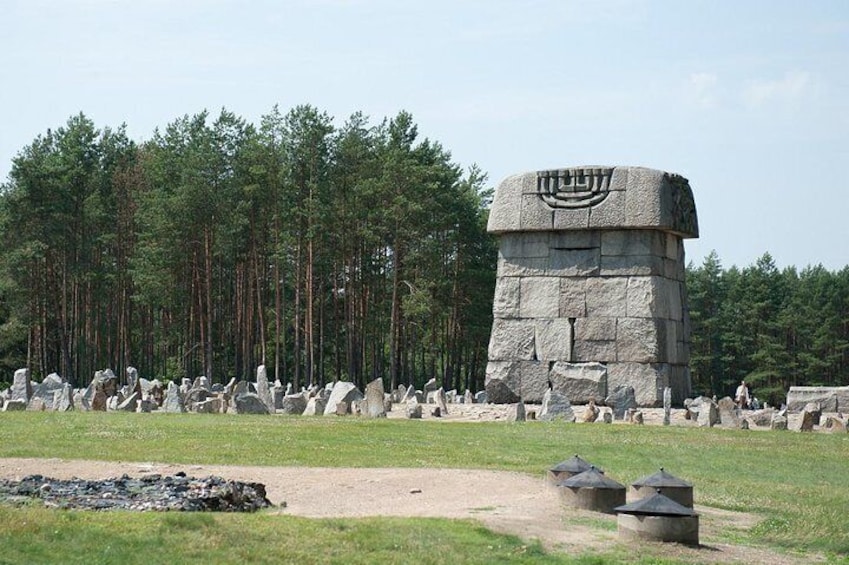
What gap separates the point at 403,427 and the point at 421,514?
12403mm

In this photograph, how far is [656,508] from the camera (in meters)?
13.7

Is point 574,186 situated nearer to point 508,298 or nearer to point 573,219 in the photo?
point 573,219

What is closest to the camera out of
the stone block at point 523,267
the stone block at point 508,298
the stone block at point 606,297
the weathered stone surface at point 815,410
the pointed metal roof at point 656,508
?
the pointed metal roof at point 656,508

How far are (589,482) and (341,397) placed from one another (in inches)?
681

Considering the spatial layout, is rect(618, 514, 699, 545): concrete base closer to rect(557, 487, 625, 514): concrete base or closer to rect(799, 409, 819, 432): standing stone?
rect(557, 487, 625, 514): concrete base

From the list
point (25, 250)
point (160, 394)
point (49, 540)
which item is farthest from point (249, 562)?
point (25, 250)

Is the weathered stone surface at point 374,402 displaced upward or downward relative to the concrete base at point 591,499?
upward

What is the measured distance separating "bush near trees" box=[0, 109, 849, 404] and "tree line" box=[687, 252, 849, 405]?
52.8ft

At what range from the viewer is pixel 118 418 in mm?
27859

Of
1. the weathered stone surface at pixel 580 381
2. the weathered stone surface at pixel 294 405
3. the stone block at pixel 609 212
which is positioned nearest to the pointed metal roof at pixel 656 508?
the weathered stone surface at pixel 294 405

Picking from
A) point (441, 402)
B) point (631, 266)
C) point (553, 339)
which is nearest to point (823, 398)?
point (631, 266)

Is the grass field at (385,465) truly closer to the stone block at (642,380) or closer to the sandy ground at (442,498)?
the sandy ground at (442,498)

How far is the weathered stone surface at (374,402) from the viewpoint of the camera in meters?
31.5

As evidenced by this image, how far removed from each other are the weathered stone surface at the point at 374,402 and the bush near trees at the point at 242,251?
65.8 ft
